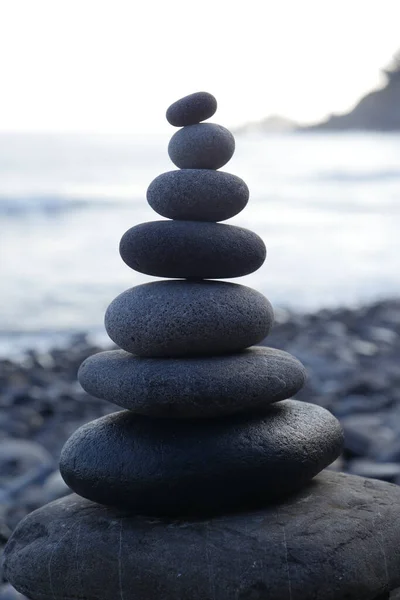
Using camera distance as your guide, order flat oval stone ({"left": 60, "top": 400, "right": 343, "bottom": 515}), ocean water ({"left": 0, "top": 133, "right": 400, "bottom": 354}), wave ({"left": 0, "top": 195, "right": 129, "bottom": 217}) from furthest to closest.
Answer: wave ({"left": 0, "top": 195, "right": 129, "bottom": 217})
ocean water ({"left": 0, "top": 133, "right": 400, "bottom": 354})
flat oval stone ({"left": 60, "top": 400, "right": 343, "bottom": 515})

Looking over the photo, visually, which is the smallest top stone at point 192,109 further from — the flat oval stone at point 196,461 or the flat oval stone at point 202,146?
the flat oval stone at point 196,461

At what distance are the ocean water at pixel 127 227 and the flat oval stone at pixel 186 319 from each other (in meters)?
9.40

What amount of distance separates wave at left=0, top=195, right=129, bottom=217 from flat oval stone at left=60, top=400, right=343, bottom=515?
27225 mm

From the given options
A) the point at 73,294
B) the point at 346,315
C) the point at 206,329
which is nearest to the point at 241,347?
the point at 206,329

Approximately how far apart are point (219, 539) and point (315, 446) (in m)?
0.61

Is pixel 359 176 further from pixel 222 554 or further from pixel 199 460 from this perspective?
pixel 222 554

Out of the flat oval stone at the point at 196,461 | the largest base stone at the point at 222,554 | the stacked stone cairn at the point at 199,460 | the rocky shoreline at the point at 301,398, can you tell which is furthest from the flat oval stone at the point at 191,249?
the rocky shoreline at the point at 301,398

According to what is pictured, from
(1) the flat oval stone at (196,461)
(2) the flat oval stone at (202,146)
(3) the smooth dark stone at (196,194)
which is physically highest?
(2) the flat oval stone at (202,146)

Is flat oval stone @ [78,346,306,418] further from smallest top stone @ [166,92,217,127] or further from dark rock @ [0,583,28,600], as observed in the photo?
dark rock @ [0,583,28,600]

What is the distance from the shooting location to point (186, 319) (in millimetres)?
3730

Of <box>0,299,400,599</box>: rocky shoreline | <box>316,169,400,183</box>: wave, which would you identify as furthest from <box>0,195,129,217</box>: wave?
<box>316,169,400,183</box>: wave

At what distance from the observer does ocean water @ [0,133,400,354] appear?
56.4 feet

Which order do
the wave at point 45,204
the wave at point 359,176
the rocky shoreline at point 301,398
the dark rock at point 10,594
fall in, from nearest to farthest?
the dark rock at point 10,594, the rocky shoreline at point 301,398, the wave at point 45,204, the wave at point 359,176

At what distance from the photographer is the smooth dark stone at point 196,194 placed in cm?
398
